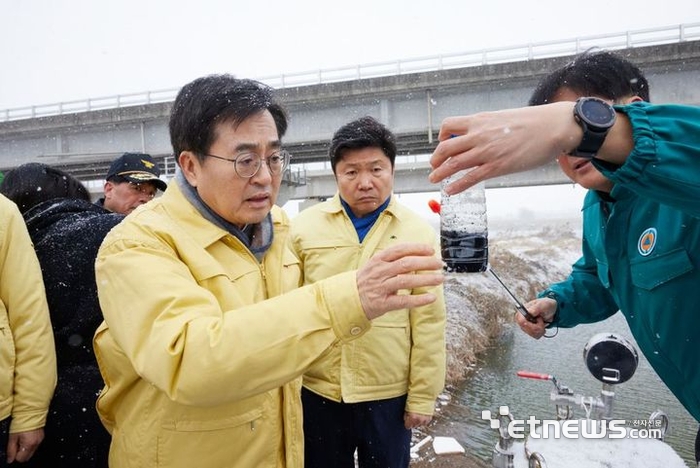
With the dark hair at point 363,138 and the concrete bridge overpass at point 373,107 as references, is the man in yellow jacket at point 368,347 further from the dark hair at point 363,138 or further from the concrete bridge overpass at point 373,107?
the concrete bridge overpass at point 373,107

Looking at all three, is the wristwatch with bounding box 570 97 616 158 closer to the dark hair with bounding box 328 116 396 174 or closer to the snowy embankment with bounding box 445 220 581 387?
the dark hair with bounding box 328 116 396 174

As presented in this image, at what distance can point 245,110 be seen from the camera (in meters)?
1.55

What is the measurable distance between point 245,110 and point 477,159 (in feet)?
3.02

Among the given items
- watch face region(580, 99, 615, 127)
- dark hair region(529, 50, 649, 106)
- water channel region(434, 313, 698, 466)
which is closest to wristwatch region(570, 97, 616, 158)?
watch face region(580, 99, 615, 127)

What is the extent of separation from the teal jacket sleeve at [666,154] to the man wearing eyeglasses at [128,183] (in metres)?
3.08

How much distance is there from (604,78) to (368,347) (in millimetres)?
1863

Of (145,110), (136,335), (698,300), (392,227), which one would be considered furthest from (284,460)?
(145,110)

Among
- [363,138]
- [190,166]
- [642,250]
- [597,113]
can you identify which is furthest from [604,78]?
[190,166]

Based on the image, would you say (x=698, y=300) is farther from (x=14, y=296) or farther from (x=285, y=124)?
(x=14, y=296)

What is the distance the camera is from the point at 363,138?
8.81 ft

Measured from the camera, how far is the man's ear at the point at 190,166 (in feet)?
5.21

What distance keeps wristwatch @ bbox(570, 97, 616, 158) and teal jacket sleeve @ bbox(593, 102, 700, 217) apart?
6 cm

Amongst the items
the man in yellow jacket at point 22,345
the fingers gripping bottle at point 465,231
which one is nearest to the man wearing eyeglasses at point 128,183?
the man in yellow jacket at point 22,345

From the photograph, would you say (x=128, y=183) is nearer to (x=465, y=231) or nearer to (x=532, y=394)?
(x=465, y=231)
